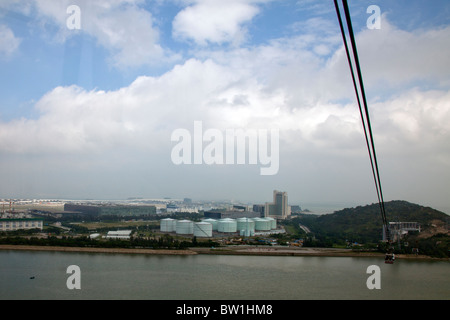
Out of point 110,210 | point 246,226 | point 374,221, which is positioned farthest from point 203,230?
point 110,210

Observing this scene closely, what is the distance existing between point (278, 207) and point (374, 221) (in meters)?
7.83

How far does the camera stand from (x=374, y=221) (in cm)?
1203

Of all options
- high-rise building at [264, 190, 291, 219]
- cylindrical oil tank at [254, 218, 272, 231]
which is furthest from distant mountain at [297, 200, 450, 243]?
high-rise building at [264, 190, 291, 219]

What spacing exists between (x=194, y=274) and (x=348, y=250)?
4364 mm

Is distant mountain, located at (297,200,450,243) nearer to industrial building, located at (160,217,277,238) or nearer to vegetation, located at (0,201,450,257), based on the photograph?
vegetation, located at (0,201,450,257)

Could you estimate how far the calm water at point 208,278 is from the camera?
12.2 ft

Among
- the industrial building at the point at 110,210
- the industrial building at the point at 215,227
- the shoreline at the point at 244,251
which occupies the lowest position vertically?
the shoreline at the point at 244,251

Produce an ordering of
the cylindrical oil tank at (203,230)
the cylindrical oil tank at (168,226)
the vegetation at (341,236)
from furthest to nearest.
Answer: the cylindrical oil tank at (168,226) → the cylindrical oil tank at (203,230) → the vegetation at (341,236)

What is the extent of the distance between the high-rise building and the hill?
4750mm

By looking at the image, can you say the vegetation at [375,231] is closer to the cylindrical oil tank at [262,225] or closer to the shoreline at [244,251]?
the shoreline at [244,251]

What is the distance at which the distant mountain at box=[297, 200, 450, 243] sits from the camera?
10.2 m

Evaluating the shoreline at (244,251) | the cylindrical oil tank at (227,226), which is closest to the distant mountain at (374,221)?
the shoreline at (244,251)

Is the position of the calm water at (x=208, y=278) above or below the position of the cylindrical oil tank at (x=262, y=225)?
below
